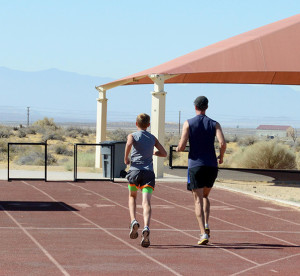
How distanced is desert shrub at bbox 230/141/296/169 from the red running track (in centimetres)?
1493

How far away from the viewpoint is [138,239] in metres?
11.9

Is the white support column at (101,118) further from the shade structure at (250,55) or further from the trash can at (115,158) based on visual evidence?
the trash can at (115,158)

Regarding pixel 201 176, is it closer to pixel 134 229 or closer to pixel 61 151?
pixel 134 229

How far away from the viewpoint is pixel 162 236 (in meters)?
12.4

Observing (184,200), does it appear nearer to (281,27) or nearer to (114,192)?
(114,192)

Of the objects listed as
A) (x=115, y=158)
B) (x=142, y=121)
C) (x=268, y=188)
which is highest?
(x=142, y=121)

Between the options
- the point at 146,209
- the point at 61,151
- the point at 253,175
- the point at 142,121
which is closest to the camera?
the point at 146,209

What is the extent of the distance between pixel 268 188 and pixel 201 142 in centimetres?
1240

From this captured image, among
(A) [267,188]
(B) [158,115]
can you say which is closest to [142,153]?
(A) [267,188]

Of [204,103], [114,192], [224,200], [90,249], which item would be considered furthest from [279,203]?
[90,249]

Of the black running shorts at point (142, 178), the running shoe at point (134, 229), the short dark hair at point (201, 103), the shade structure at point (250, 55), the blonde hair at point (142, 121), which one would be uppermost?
the shade structure at point (250, 55)

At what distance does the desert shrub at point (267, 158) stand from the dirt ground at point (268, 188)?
348 inches

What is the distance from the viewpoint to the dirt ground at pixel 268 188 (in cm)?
2157

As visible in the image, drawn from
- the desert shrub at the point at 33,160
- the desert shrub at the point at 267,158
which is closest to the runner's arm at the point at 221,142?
the desert shrub at the point at 267,158
